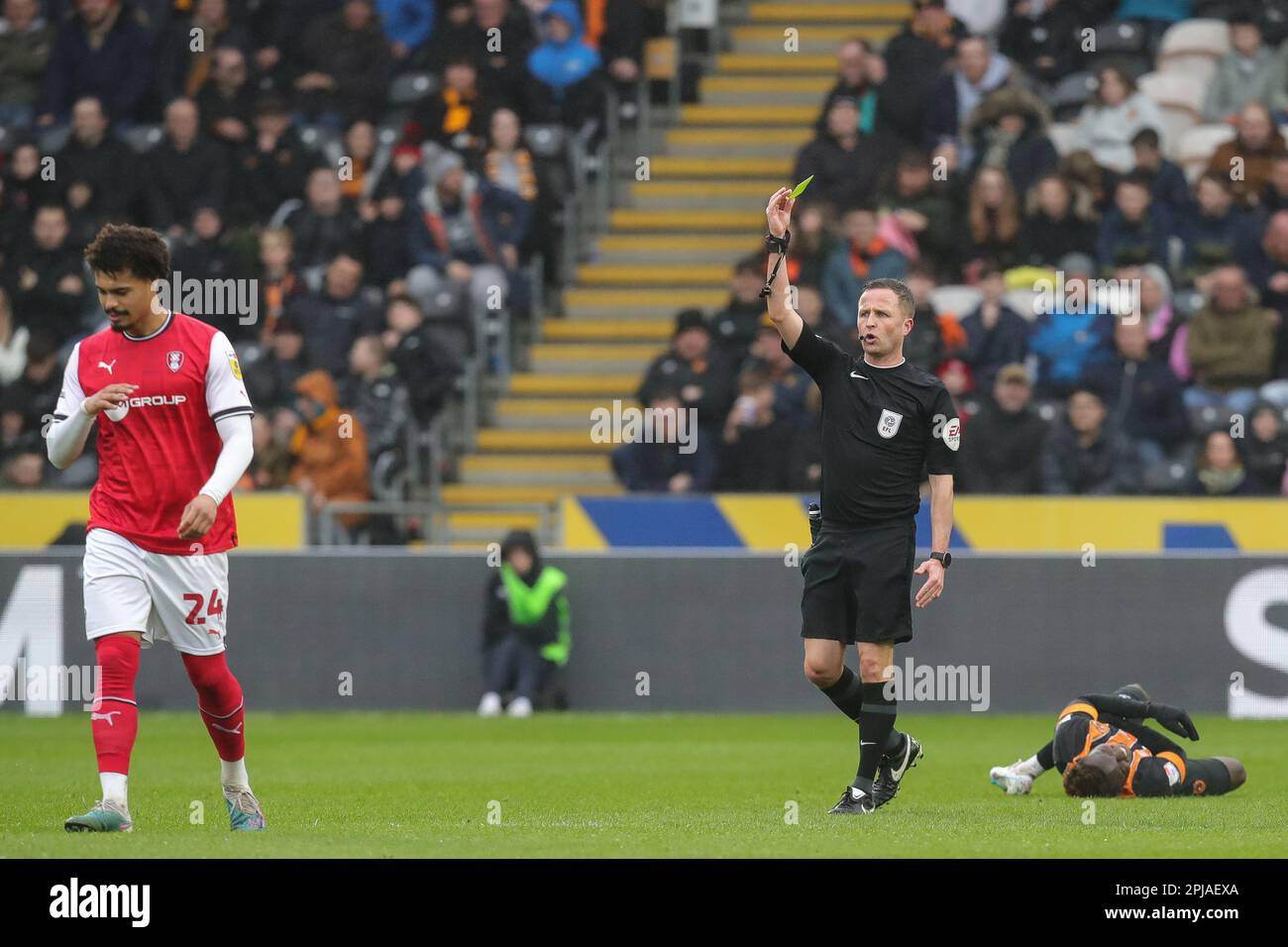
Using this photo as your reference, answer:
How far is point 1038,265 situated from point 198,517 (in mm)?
12950

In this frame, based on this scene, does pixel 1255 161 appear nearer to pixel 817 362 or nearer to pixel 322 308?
pixel 322 308

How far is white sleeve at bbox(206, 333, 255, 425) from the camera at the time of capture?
28.9 feet

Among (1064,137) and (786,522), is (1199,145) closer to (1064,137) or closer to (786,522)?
(1064,137)

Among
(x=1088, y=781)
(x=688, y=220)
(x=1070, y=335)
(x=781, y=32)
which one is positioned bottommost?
(x=1088, y=781)

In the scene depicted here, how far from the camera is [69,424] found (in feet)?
28.6

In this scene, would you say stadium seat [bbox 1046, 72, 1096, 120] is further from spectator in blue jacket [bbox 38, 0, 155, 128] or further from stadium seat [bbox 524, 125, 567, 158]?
spectator in blue jacket [bbox 38, 0, 155, 128]

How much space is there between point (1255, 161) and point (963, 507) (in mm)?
4988

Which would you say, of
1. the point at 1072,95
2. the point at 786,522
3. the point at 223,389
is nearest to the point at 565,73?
the point at 1072,95

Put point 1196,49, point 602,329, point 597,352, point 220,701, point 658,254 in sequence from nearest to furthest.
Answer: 1. point 220,701
2. point 597,352
3. point 1196,49
4. point 602,329
5. point 658,254

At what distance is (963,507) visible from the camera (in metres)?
17.8

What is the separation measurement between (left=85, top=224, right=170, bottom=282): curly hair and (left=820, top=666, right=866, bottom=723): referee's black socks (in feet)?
11.3

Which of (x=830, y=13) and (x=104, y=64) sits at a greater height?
(x=830, y=13)

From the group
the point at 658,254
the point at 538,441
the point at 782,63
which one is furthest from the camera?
the point at 782,63

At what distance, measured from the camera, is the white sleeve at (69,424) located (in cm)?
872
